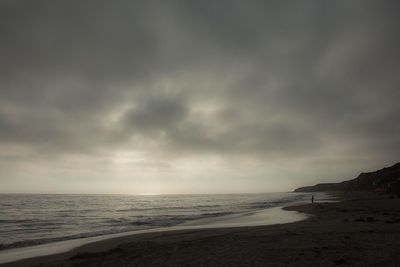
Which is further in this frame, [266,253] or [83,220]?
[83,220]

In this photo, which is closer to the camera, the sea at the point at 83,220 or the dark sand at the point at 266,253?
the dark sand at the point at 266,253

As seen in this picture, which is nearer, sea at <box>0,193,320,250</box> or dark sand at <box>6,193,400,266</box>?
dark sand at <box>6,193,400,266</box>

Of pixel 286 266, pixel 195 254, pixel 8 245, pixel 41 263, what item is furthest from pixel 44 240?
pixel 286 266

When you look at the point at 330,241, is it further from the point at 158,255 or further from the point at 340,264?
the point at 158,255

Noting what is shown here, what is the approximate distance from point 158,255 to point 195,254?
63.1 inches

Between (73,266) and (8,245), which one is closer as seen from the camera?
(73,266)

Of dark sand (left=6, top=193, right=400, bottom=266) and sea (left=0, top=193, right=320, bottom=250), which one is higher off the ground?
dark sand (left=6, top=193, right=400, bottom=266)

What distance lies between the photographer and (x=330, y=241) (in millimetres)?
13867

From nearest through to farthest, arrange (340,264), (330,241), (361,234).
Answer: (340,264) → (330,241) → (361,234)

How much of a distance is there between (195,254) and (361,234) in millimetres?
8794

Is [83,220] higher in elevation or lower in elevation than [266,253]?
lower

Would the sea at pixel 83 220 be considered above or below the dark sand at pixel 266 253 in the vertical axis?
below

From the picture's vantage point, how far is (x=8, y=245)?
2041 centimetres

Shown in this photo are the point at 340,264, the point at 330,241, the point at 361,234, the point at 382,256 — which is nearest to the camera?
the point at 340,264
